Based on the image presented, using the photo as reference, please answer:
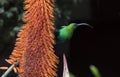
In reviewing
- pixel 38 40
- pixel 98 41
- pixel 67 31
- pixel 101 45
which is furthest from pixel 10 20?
pixel 101 45

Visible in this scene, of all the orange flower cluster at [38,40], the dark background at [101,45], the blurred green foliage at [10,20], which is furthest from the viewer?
the dark background at [101,45]

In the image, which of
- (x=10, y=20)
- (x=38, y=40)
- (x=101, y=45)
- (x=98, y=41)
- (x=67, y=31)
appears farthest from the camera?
(x=101, y=45)

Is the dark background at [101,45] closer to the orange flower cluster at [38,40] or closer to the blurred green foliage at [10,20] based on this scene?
the blurred green foliage at [10,20]

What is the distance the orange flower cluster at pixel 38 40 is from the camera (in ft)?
1.42

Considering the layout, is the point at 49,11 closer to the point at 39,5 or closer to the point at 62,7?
the point at 39,5

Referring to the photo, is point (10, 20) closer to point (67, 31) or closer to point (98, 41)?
point (67, 31)

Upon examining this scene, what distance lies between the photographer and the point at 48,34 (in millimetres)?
445

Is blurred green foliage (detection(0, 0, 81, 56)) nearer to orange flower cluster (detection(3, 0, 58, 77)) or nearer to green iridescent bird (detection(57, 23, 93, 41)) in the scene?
A: green iridescent bird (detection(57, 23, 93, 41))

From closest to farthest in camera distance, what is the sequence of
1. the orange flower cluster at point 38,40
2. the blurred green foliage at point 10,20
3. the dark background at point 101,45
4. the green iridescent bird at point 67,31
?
the orange flower cluster at point 38,40 → the green iridescent bird at point 67,31 → the blurred green foliage at point 10,20 → the dark background at point 101,45

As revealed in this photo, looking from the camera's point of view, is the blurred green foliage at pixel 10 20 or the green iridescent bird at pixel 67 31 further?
the blurred green foliage at pixel 10 20

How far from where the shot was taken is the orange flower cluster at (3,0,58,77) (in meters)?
0.43

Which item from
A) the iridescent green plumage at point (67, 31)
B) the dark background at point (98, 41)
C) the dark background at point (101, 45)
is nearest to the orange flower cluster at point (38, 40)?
the iridescent green plumage at point (67, 31)

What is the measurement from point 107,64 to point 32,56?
2.06 m

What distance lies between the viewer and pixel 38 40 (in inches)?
17.1
